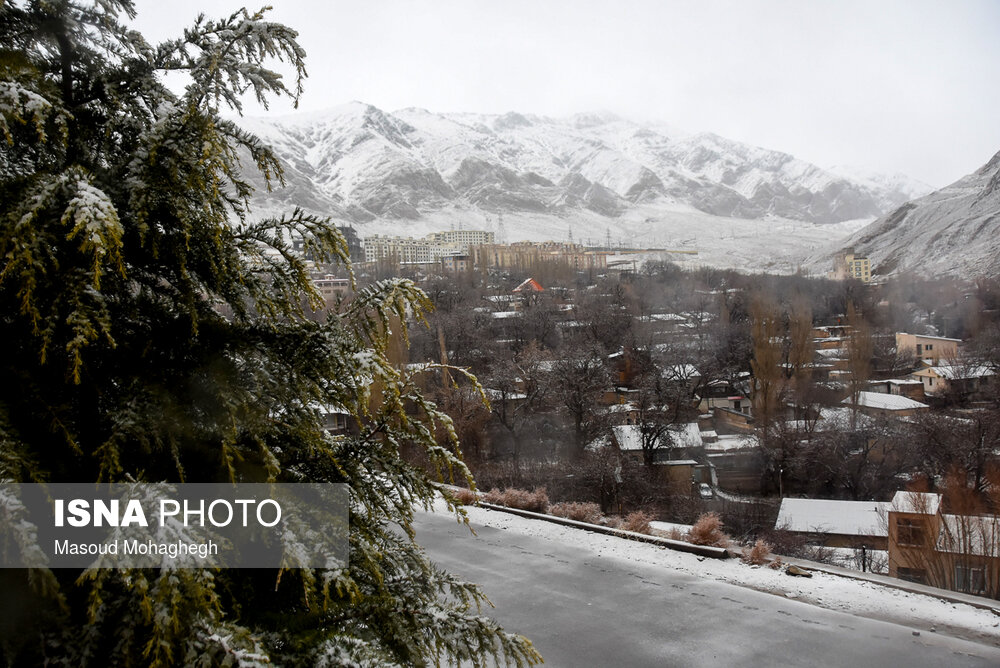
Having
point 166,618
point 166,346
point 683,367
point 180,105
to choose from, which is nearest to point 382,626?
point 166,618

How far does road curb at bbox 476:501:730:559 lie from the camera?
837 cm

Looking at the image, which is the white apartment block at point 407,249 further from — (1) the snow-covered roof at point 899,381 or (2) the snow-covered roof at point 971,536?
(2) the snow-covered roof at point 971,536

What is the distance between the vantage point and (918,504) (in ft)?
48.8

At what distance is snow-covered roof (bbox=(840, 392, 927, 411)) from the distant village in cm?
18

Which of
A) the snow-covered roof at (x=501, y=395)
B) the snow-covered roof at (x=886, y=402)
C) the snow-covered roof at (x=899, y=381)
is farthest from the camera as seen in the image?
the snow-covered roof at (x=899, y=381)

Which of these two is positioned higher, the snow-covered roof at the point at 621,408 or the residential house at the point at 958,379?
the residential house at the point at 958,379

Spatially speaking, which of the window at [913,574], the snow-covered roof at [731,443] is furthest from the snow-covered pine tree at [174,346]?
the snow-covered roof at [731,443]

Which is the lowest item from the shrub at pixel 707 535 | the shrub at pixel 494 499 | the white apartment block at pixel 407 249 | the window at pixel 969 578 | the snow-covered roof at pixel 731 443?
the snow-covered roof at pixel 731 443

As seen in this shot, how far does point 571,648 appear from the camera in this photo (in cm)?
603

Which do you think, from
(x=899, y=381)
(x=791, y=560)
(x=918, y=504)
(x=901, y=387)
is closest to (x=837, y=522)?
(x=918, y=504)

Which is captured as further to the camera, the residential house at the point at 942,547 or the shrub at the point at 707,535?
the residential house at the point at 942,547

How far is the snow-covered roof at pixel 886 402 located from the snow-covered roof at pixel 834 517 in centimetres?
1199

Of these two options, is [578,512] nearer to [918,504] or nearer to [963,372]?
[918,504]

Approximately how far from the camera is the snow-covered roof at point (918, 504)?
14.8 meters
